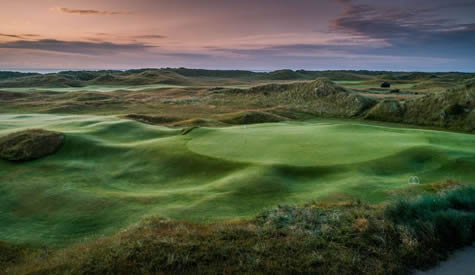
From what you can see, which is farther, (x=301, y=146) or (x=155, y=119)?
(x=155, y=119)

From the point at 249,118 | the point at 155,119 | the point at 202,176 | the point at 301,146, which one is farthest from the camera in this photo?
the point at 155,119

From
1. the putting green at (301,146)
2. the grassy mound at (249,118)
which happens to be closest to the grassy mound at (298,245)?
the putting green at (301,146)

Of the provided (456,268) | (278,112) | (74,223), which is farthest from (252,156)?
(278,112)

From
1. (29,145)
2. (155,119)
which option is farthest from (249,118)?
(29,145)

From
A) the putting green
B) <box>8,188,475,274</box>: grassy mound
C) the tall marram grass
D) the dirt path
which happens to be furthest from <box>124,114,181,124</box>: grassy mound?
the dirt path

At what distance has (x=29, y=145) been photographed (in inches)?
731

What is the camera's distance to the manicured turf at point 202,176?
10.2 metres

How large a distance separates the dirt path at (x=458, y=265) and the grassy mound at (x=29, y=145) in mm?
19146

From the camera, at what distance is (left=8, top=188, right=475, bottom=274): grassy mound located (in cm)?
553

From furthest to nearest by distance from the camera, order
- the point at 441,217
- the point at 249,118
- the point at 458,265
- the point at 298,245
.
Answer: the point at 249,118, the point at 441,217, the point at 298,245, the point at 458,265

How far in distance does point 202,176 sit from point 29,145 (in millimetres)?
11380

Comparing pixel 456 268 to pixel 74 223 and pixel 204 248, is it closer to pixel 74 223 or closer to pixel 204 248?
pixel 204 248

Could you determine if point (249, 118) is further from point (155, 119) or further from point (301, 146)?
point (301, 146)

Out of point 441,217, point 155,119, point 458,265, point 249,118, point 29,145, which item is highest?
point 441,217
